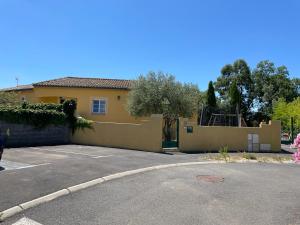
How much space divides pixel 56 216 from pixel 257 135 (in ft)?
59.2

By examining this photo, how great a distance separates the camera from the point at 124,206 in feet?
23.9

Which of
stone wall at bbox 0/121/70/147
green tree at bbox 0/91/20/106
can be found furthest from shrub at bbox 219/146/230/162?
green tree at bbox 0/91/20/106

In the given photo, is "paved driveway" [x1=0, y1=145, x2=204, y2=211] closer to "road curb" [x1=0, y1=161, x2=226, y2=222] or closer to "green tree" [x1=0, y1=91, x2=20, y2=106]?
"road curb" [x1=0, y1=161, x2=226, y2=222]

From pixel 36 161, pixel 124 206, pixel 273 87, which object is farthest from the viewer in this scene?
pixel 273 87

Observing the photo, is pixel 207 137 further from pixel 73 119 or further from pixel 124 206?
pixel 124 206

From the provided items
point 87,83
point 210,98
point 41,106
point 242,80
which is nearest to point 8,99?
point 41,106

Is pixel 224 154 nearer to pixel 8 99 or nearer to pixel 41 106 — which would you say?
pixel 41 106

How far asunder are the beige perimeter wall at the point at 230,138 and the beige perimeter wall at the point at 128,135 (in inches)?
64.3

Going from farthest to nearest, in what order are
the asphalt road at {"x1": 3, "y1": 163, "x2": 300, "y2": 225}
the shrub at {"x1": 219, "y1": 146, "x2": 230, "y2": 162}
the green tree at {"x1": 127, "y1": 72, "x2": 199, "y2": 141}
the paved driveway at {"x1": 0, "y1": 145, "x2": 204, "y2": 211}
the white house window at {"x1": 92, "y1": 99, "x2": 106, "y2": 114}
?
the white house window at {"x1": 92, "y1": 99, "x2": 106, "y2": 114}, the green tree at {"x1": 127, "y1": 72, "x2": 199, "y2": 141}, the shrub at {"x1": 219, "y1": 146, "x2": 230, "y2": 162}, the paved driveway at {"x1": 0, "y1": 145, "x2": 204, "y2": 211}, the asphalt road at {"x1": 3, "y1": 163, "x2": 300, "y2": 225}

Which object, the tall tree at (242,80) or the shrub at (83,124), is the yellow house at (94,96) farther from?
the tall tree at (242,80)

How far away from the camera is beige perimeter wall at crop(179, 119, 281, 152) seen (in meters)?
20.7

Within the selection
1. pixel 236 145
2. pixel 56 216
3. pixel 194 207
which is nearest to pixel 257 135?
pixel 236 145

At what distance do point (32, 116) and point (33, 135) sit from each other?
1.12 meters

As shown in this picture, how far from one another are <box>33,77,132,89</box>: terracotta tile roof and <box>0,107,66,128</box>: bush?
7.86 meters
